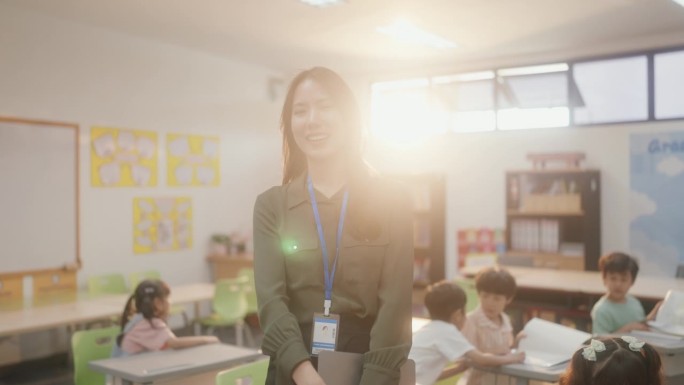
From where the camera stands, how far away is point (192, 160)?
7.44 metres

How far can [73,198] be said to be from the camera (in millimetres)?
6184

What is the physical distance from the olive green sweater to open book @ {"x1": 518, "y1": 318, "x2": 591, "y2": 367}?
178 centimetres

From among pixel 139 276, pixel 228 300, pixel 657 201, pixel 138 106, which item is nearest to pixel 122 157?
pixel 138 106

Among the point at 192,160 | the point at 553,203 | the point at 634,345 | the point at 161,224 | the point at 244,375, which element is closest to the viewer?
the point at 634,345

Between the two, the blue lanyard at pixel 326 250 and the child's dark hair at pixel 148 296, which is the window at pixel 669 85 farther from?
the blue lanyard at pixel 326 250

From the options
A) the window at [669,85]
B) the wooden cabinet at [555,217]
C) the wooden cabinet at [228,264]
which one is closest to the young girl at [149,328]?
the wooden cabinet at [228,264]

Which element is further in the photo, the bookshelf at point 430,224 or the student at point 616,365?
the bookshelf at point 430,224

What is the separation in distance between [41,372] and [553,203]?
16.8 ft

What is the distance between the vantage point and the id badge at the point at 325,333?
1381 millimetres

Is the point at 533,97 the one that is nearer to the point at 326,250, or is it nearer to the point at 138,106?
the point at 138,106

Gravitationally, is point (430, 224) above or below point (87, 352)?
above

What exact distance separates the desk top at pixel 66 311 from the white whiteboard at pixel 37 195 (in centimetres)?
72

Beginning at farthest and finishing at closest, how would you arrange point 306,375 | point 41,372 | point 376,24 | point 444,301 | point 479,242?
point 479,242 < point 376,24 < point 41,372 < point 444,301 < point 306,375

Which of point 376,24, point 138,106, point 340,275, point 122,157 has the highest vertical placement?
point 376,24
